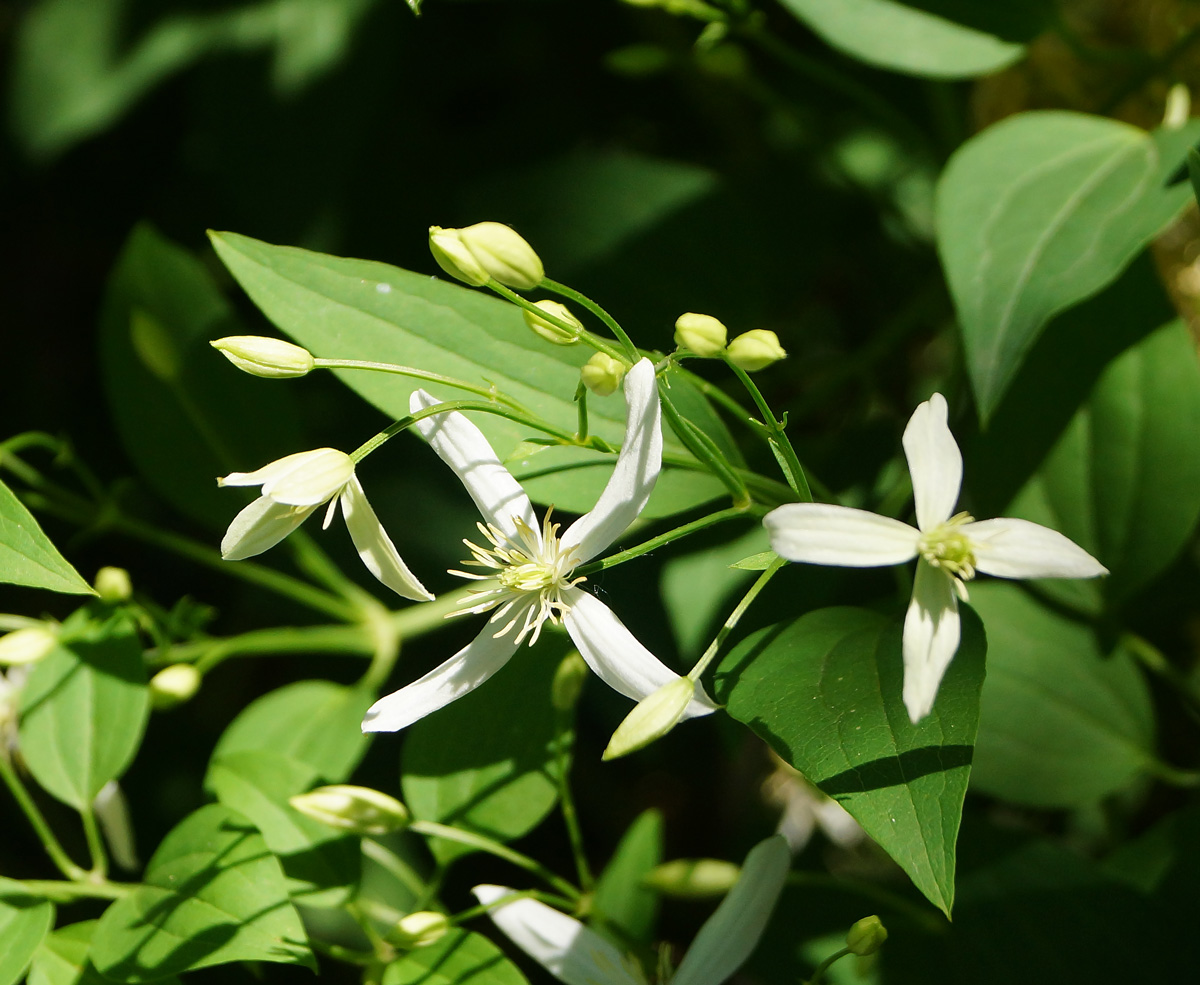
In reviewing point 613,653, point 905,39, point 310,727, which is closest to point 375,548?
point 613,653

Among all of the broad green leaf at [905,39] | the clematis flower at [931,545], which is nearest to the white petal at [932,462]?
the clematis flower at [931,545]

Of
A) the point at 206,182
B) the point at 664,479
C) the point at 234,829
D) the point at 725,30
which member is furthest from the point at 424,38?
the point at 234,829

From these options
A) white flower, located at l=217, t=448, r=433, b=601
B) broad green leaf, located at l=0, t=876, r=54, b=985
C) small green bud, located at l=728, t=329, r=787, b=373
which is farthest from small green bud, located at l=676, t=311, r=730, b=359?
broad green leaf, located at l=0, t=876, r=54, b=985

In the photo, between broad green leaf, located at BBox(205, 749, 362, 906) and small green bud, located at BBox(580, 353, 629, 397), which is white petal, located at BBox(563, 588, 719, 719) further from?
broad green leaf, located at BBox(205, 749, 362, 906)

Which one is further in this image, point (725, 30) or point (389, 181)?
point (389, 181)

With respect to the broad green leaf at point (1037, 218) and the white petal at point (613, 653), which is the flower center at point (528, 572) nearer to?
the white petal at point (613, 653)

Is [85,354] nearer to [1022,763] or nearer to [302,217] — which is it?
[302,217]

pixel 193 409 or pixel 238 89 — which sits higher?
pixel 238 89
